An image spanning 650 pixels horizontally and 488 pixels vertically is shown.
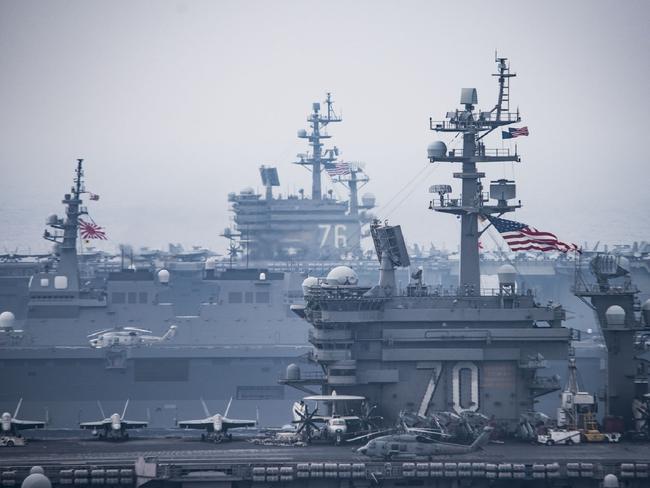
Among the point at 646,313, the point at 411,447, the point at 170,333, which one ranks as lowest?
the point at 411,447

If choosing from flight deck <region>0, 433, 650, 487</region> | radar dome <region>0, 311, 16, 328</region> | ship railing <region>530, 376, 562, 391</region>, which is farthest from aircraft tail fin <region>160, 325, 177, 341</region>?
flight deck <region>0, 433, 650, 487</region>

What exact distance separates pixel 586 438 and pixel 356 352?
6889 mm

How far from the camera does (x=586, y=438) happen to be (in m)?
38.5

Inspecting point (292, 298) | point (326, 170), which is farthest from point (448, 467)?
point (326, 170)

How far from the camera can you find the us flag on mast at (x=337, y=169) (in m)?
101

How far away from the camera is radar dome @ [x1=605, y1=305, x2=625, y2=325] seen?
4016 centimetres

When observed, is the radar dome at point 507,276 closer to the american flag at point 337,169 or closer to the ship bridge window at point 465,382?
the ship bridge window at point 465,382

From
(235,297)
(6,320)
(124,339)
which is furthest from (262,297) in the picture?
(6,320)

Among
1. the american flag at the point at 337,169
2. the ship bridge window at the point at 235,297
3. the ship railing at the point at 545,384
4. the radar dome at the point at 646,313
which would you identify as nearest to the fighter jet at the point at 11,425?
the ship railing at the point at 545,384

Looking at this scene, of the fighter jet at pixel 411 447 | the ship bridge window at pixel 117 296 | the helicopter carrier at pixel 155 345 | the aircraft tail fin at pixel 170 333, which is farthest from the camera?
the ship bridge window at pixel 117 296

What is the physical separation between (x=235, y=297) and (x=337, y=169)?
25697 millimetres

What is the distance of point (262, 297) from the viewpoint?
7788 centimetres

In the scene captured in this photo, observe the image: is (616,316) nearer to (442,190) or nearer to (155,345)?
Answer: (442,190)

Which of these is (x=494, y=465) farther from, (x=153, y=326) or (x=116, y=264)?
(x=116, y=264)
